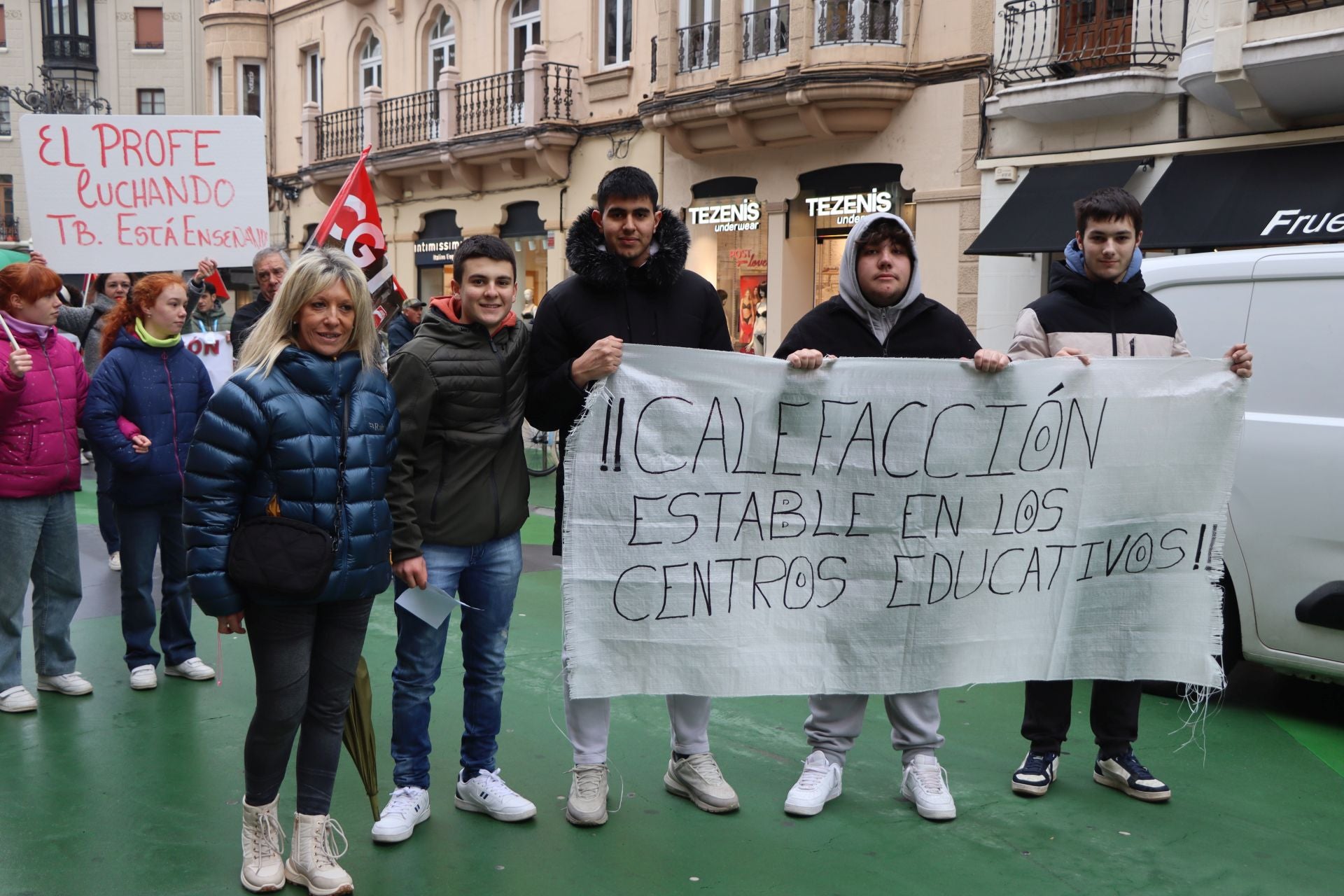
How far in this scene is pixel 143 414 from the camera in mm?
5738

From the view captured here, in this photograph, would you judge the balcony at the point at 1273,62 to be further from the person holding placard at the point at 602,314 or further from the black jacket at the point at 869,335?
the person holding placard at the point at 602,314

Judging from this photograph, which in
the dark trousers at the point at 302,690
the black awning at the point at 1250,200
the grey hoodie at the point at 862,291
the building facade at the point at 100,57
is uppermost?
the building facade at the point at 100,57

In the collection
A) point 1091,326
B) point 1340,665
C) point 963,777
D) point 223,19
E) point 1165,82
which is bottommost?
point 963,777

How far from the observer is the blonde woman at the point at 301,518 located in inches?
136

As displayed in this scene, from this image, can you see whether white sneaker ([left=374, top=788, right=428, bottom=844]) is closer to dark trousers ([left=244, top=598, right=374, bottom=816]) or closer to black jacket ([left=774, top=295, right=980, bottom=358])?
dark trousers ([left=244, top=598, right=374, bottom=816])

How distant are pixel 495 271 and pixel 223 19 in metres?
29.8

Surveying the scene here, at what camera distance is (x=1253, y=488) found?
17.6ft

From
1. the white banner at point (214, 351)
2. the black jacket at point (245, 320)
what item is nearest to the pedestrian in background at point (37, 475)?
the black jacket at point (245, 320)

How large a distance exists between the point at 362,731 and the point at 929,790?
1939 mm

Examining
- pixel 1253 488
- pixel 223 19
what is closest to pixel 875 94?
pixel 1253 488

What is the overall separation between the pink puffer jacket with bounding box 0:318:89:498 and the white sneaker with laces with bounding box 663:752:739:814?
3037 mm

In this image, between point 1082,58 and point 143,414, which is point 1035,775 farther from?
point 1082,58

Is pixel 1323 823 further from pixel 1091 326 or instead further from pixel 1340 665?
pixel 1091 326

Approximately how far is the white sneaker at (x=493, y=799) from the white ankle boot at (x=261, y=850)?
2.49ft
